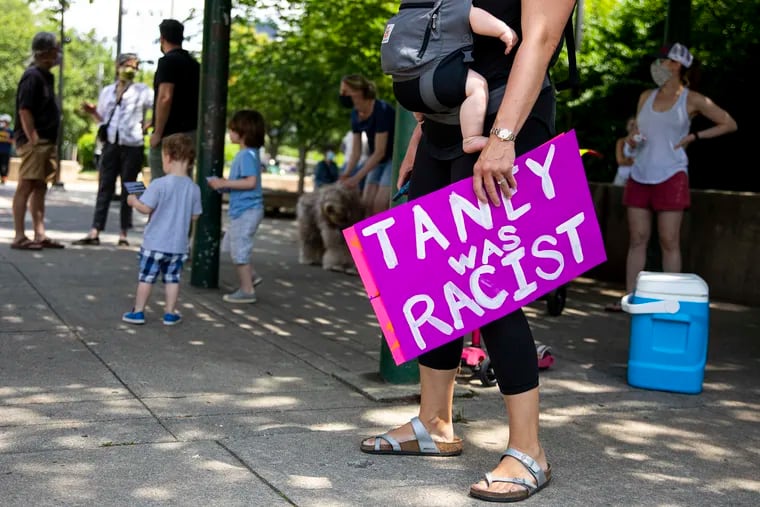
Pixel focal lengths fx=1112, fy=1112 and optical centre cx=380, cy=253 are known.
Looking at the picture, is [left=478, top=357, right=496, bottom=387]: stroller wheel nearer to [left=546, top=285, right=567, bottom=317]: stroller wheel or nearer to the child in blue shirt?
[left=546, top=285, right=567, bottom=317]: stroller wheel

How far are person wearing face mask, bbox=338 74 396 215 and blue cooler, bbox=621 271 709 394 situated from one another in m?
4.37

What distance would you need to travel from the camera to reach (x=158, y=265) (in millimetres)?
6785

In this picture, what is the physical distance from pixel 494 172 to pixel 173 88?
588 centimetres

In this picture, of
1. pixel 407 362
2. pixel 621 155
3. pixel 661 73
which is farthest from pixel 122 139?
pixel 407 362

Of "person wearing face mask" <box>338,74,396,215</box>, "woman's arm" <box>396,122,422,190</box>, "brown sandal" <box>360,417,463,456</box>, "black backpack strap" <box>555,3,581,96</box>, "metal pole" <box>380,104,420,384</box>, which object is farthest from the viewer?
"person wearing face mask" <box>338,74,396,215</box>

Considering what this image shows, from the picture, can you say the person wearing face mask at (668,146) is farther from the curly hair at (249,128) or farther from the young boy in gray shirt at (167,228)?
the young boy in gray shirt at (167,228)

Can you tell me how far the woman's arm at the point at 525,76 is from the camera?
3584 millimetres

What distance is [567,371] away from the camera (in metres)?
5.96

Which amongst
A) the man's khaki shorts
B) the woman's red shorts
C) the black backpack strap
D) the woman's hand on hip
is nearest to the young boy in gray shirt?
the woman's red shorts

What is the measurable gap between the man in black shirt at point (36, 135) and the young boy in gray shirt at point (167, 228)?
361 centimetres

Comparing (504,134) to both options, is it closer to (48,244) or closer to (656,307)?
(656,307)

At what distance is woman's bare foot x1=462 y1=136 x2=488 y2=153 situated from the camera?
3691 mm

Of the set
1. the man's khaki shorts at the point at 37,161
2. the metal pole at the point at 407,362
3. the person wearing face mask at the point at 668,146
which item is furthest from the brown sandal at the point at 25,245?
the metal pole at the point at 407,362

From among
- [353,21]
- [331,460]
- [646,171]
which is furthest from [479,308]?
[353,21]
